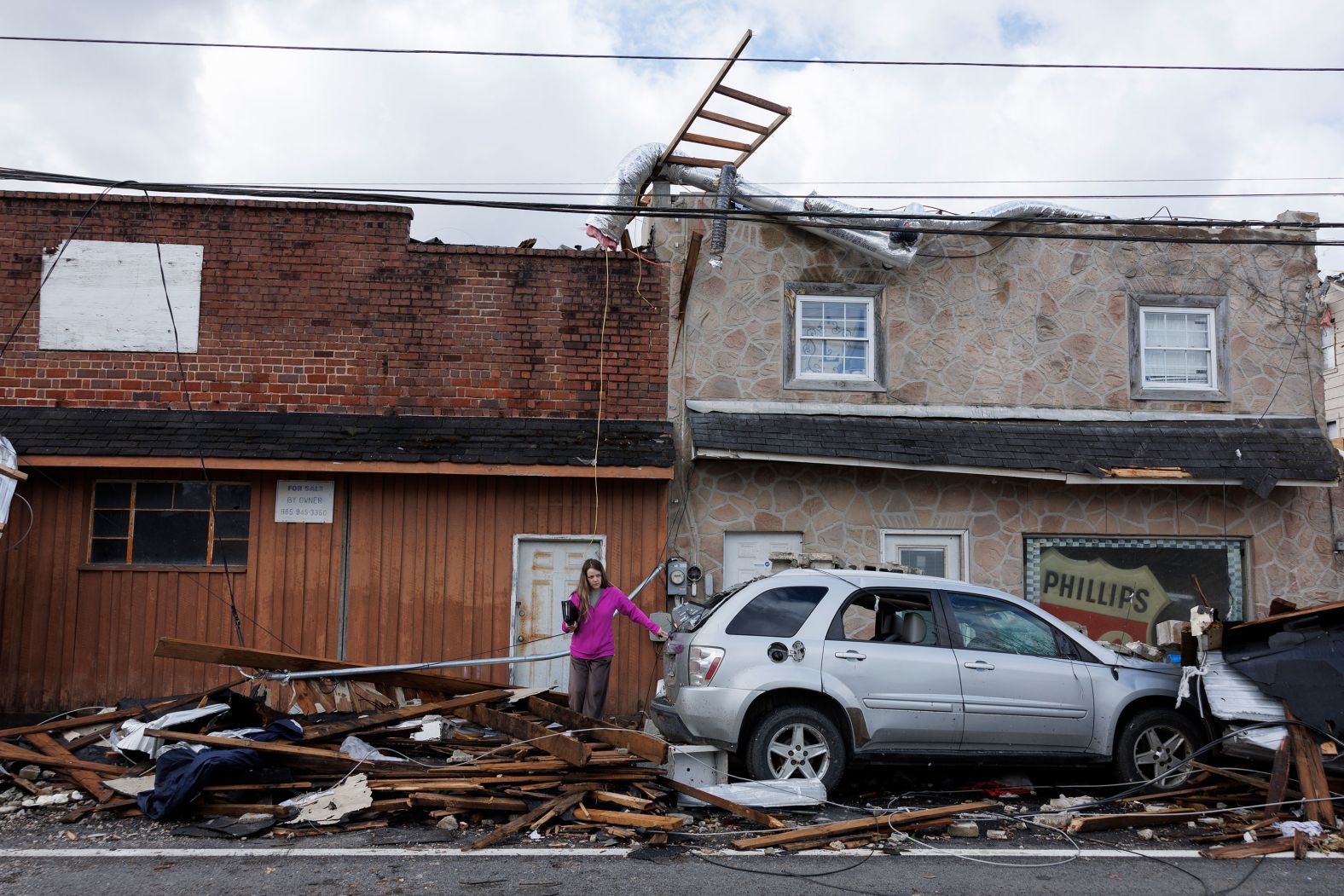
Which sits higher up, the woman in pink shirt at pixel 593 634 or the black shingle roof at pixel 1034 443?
the black shingle roof at pixel 1034 443

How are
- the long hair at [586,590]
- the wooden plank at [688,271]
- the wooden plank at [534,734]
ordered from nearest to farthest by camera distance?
the wooden plank at [534,734] < the long hair at [586,590] < the wooden plank at [688,271]

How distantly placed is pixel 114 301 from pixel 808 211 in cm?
782

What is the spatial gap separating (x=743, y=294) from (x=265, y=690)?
22.1ft

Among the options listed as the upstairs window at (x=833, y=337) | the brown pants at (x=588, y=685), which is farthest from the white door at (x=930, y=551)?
the brown pants at (x=588, y=685)

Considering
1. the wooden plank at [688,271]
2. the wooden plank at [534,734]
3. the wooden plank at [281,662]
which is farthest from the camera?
the wooden plank at [688,271]

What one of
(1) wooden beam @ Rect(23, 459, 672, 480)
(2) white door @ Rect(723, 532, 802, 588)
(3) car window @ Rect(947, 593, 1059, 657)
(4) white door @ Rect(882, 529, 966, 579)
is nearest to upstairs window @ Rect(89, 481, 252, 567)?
(1) wooden beam @ Rect(23, 459, 672, 480)

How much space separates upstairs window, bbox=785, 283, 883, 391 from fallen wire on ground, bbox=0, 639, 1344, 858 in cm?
571

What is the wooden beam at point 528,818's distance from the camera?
6773 millimetres

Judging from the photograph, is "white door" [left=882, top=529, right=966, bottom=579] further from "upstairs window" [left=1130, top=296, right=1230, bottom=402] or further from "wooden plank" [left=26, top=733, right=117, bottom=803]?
"wooden plank" [left=26, top=733, right=117, bottom=803]

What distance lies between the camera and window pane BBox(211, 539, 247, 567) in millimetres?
11961

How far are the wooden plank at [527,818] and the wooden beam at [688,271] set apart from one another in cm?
611

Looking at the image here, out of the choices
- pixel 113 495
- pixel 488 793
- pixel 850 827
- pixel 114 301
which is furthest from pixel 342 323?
pixel 850 827

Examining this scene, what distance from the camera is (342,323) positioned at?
40.7ft

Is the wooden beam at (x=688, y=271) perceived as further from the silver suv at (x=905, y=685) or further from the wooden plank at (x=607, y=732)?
the wooden plank at (x=607, y=732)
